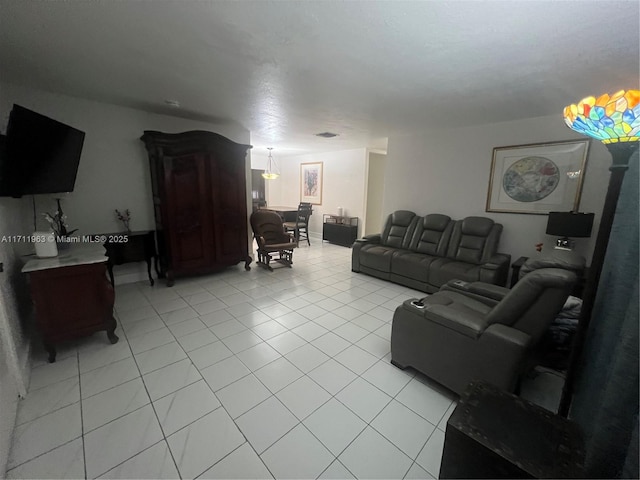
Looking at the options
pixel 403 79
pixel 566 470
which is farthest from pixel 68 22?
pixel 566 470

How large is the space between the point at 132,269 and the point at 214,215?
1.43 m

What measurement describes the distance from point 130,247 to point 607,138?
172 inches

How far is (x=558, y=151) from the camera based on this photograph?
323 cm

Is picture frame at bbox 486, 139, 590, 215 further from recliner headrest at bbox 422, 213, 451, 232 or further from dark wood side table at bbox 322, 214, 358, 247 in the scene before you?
dark wood side table at bbox 322, 214, 358, 247

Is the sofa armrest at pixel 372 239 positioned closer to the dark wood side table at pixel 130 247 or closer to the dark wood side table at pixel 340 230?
the dark wood side table at pixel 340 230

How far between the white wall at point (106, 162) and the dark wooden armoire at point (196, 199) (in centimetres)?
25

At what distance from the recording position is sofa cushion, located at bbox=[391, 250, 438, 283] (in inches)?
142

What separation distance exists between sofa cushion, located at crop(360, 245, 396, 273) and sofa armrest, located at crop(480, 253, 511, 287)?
1241 mm

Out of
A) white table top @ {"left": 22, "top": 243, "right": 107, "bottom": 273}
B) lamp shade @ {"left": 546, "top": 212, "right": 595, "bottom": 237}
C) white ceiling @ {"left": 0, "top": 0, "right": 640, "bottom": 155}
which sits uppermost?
white ceiling @ {"left": 0, "top": 0, "right": 640, "bottom": 155}

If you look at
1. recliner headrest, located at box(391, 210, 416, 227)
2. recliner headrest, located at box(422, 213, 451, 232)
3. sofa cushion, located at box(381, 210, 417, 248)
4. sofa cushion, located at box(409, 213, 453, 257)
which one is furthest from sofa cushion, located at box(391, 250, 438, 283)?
recliner headrest, located at box(391, 210, 416, 227)

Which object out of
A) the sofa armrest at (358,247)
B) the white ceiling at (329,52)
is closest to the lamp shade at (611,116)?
the white ceiling at (329,52)

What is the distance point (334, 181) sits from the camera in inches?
270

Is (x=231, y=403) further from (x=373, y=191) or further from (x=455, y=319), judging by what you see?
(x=373, y=191)

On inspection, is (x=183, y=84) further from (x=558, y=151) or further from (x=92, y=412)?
(x=558, y=151)
